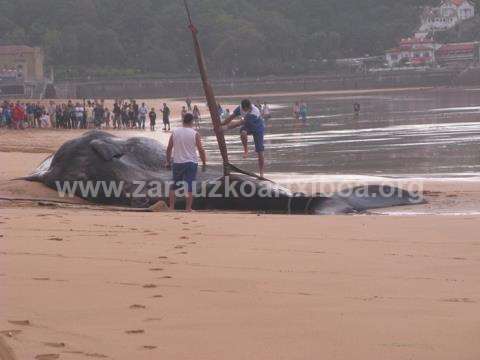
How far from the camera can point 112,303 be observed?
18.0 ft

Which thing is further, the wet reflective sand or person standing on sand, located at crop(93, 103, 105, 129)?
person standing on sand, located at crop(93, 103, 105, 129)

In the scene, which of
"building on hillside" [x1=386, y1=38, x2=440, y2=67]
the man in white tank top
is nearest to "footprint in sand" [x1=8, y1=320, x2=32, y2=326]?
the man in white tank top

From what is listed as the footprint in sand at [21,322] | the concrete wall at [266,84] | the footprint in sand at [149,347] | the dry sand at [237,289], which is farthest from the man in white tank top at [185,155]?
the concrete wall at [266,84]

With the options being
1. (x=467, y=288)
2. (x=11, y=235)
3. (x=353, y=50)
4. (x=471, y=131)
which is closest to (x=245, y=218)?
(x=11, y=235)

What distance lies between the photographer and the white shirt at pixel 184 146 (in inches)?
436

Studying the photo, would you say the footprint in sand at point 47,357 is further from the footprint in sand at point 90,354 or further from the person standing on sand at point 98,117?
the person standing on sand at point 98,117

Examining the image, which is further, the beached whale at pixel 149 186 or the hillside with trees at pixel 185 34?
the hillside with trees at pixel 185 34

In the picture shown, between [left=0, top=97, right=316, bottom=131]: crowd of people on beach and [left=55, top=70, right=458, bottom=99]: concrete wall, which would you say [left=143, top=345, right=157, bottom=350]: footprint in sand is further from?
[left=55, top=70, right=458, bottom=99]: concrete wall

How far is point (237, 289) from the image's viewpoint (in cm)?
588

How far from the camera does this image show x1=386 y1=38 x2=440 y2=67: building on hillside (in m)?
129

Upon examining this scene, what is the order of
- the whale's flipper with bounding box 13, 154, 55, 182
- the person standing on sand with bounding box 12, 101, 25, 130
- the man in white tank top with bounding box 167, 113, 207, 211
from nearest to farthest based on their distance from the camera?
the man in white tank top with bounding box 167, 113, 207, 211
the whale's flipper with bounding box 13, 154, 55, 182
the person standing on sand with bounding box 12, 101, 25, 130

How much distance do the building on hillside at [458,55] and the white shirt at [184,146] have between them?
111m

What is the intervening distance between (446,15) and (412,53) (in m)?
18.9

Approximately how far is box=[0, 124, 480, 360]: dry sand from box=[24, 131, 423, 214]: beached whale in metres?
2.19
